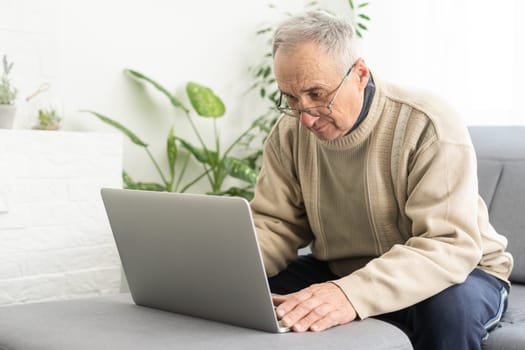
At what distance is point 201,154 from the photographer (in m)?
3.44

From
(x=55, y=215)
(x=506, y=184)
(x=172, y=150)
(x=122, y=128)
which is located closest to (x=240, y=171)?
(x=172, y=150)

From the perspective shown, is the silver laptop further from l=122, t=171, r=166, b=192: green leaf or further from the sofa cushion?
l=122, t=171, r=166, b=192: green leaf

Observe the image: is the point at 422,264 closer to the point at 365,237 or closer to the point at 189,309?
the point at 365,237

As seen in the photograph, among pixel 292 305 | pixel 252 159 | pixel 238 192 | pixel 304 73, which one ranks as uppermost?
pixel 304 73

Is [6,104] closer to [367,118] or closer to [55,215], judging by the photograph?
[55,215]

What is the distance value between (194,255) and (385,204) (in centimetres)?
54

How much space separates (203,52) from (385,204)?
2.11 metres

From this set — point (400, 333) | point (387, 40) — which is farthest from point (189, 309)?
point (387, 40)

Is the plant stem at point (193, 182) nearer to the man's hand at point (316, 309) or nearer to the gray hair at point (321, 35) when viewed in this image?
the gray hair at point (321, 35)

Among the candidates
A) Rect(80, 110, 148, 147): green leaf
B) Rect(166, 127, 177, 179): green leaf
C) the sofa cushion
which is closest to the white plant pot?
Rect(80, 110, 148, 147): green leaf

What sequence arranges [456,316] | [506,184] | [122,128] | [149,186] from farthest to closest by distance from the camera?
[149,186] → [122,128] → [506,184] → [456,316]

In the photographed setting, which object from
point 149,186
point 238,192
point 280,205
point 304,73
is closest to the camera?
point 304,73

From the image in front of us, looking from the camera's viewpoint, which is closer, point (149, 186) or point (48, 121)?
point (48, 121)

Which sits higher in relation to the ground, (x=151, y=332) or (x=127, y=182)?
(x=151, y=332)
